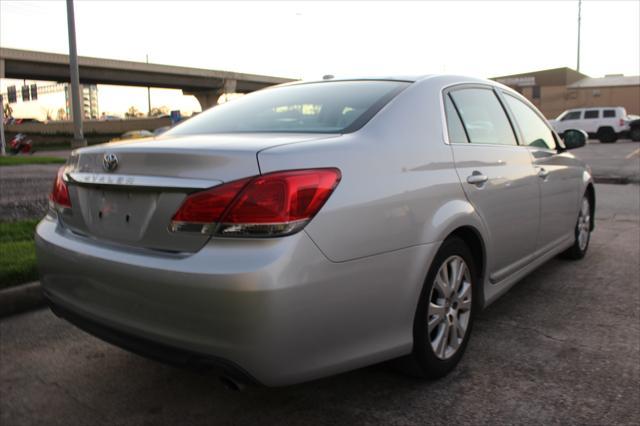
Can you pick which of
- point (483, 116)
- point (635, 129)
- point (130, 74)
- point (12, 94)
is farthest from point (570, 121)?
point (12, 94)

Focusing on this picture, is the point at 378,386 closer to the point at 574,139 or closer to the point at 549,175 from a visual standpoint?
the point at 549,175

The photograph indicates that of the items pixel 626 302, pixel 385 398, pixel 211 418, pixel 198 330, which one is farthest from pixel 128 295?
pixel 626 302

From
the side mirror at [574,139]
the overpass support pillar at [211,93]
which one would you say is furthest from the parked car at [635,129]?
the overpass support pillar at [211,93]

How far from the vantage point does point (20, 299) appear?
3.99 metres

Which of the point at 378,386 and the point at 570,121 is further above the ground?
the point at 570,121

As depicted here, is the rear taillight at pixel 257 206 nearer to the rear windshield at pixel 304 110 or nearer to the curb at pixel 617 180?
the rear windshield at pixel 304 110

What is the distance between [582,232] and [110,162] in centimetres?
434

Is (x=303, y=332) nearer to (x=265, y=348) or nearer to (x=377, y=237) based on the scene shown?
(x=265, y=348)

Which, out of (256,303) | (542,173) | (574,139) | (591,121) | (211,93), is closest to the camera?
(256,303)

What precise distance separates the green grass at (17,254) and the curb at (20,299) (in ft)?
0.36

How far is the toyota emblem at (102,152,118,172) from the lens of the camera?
2445 mm

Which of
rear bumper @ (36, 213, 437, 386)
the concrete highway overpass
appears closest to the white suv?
rear bumper @ (36, 213, 437, 386)

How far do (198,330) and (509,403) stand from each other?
1.51m

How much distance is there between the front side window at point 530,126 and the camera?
13.4 ft
